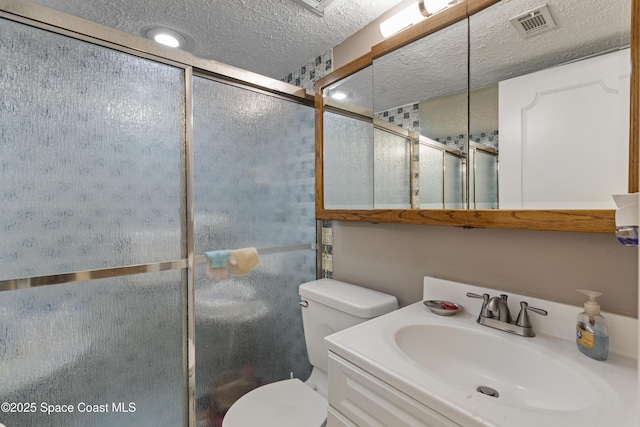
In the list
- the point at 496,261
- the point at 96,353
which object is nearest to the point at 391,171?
the point at 496,261

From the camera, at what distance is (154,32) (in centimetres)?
168

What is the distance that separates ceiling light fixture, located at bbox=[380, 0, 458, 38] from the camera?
1187 millimetres

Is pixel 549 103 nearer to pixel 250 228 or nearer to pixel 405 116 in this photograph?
pixel 405 116

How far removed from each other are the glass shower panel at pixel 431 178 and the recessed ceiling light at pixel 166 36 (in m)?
1.56

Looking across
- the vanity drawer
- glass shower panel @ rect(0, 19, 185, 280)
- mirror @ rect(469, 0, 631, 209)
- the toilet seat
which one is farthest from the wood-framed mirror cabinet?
the toilet seat

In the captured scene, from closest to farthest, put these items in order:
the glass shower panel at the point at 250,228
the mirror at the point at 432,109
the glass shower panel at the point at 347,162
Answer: the mirror at the point at 432,109 → the glass shower panel at the point at 250,228 → the glass shower panel at the point at 347,162

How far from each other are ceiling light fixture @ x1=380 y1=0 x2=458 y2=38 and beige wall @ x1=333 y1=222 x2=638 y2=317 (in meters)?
0.90

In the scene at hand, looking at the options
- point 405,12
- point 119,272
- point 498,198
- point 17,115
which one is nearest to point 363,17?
point 405,12

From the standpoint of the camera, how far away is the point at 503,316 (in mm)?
964

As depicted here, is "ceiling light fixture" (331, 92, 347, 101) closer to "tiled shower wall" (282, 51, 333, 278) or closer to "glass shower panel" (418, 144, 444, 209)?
"tiled shower wall" (282, 51, 333, 278)

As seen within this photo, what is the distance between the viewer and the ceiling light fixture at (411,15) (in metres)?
1.19

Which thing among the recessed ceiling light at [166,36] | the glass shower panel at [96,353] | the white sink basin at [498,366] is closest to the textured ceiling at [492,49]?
the white sink basin at [498,366]

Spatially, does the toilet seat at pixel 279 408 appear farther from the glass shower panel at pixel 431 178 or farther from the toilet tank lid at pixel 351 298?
the glass shower panel at pixel 431 178

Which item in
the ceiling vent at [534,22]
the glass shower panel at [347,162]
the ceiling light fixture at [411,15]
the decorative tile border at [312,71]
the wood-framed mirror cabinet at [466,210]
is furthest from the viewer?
the decorative tile border at [312,71]
